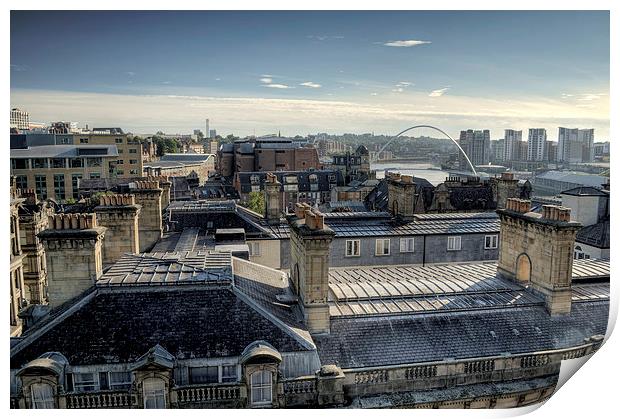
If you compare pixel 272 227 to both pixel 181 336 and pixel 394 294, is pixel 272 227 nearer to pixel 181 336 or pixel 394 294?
pixel 394 294

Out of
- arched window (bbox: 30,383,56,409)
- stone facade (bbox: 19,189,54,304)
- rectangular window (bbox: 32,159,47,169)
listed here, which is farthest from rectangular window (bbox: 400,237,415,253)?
rectangular window (bbox: 32,159,47,169)

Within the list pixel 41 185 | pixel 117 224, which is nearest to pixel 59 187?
pixel 41 185

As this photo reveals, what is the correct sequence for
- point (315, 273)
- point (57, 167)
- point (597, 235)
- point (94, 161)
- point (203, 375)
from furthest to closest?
point (94, 161)
point (57, 167)
point (597, 235)
point (315, 273)
point (203, 375)

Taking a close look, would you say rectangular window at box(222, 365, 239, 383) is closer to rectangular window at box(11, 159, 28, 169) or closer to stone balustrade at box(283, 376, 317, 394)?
stone balustrade at box(283, 376, 317, 394)

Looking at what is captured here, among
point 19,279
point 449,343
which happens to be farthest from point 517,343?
point 19,279

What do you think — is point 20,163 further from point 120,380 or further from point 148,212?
point 120,380
